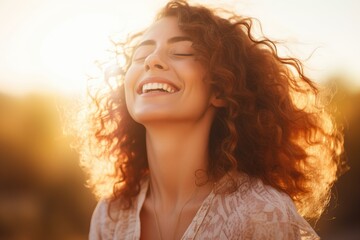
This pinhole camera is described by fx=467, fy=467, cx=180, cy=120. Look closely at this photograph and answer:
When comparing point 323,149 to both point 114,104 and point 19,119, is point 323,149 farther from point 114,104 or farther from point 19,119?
point 19,119

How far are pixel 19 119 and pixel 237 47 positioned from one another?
6.54 m

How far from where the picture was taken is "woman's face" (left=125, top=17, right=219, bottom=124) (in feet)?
8.23

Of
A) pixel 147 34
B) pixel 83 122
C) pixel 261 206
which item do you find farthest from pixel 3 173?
pixel 261 206

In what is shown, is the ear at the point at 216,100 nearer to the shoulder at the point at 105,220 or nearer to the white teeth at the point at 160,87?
the white teeth at the point at 160,87

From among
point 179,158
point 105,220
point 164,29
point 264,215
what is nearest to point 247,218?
point 264,215

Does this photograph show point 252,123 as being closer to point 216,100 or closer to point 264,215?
point 216,100

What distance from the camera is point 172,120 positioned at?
2.54 metres

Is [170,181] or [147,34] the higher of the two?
[147,34]

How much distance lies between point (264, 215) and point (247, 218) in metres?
0.08

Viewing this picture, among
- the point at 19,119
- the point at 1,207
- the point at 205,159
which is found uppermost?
the point at 205,159

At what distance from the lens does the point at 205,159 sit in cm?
272

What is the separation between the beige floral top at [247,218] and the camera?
2.28 meters

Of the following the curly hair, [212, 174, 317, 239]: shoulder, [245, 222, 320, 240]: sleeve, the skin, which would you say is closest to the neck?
the skin

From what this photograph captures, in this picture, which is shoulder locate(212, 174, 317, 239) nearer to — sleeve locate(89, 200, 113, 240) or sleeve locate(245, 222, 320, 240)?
sleeve locate(245, 222, 320, 240)
